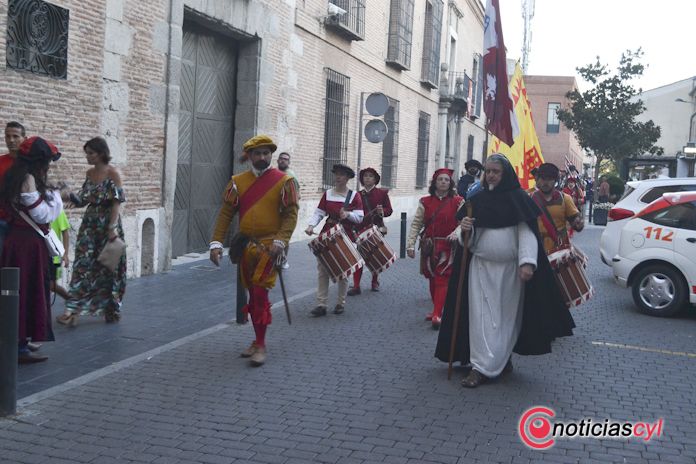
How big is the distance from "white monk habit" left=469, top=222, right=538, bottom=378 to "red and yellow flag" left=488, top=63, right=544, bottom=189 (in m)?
6.96

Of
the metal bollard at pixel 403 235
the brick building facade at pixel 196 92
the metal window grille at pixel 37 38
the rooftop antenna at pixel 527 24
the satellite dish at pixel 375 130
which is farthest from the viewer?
the rooftop antenna at pixel 527 24

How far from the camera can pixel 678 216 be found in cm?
954

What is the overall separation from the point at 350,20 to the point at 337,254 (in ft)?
36.3

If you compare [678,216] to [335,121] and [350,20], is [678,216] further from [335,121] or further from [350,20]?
[350,20]

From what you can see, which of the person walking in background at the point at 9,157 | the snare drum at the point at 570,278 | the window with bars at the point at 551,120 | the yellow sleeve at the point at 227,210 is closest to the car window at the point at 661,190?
the snare drum at the point at 570,278

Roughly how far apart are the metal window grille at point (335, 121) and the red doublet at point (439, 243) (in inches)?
369

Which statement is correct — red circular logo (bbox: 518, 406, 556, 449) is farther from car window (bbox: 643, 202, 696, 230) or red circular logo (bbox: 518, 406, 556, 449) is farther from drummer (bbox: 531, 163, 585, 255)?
car window (bbox: 643, 202, 696, 230)

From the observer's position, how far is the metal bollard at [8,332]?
188 inches

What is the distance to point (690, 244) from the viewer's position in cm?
930

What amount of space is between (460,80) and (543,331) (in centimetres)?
2493

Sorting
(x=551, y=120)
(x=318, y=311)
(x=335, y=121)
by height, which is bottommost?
(x=318, y=311)

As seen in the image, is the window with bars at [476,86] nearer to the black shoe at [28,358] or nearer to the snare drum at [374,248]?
the snare drum at [374,248]

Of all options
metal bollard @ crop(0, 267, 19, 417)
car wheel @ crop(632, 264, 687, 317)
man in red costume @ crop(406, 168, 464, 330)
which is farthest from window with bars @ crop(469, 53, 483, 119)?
metal bollard @ crop(0, 267, 19, 417)

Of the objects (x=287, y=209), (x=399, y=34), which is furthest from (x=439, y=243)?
(x=399, y=34)
